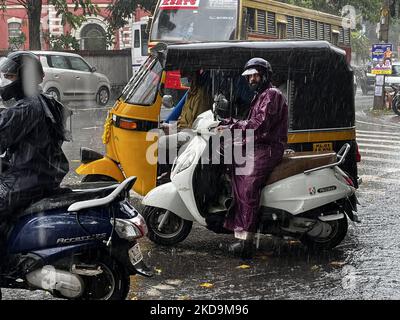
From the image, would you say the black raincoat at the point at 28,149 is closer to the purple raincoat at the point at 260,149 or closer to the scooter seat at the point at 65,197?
the scooter seat at the point at 65,197

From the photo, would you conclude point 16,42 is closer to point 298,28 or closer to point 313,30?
point 313,30

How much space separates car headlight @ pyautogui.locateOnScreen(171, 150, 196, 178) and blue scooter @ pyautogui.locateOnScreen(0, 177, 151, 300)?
5.85ft

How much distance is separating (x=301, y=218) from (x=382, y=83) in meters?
19.0

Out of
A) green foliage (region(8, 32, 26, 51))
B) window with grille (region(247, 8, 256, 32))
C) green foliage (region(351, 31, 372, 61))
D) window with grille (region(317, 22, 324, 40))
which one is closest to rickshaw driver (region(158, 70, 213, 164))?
window with grille (region(247, 8, 256, 32))

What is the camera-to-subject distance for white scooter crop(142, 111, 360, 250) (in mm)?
6766

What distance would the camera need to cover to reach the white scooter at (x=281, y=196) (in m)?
6.77

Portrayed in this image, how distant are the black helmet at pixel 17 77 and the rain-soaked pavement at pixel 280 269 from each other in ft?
5.33

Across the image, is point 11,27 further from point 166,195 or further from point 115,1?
point 166,195

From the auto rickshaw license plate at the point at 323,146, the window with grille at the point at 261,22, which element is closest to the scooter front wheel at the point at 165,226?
the auto rickshaw license plate at the point at 323,146

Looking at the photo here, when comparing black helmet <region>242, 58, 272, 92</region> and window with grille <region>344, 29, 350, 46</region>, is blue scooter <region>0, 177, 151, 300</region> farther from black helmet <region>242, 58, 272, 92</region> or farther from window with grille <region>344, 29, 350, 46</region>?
window with grille <region>344, 29, 350, 46</region>

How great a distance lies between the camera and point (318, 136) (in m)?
7.94

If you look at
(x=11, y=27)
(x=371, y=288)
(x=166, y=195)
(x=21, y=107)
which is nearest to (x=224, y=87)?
(x=166, y=195)

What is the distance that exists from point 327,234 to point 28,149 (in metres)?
3.23

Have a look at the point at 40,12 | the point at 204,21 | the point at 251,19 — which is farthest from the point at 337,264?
the point at 40,12
